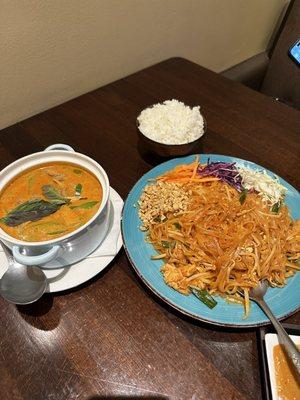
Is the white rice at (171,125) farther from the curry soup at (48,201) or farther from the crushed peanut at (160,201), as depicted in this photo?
the curry soup at (48,201)

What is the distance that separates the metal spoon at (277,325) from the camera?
30.5 inches

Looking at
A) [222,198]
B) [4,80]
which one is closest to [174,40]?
[4,80]

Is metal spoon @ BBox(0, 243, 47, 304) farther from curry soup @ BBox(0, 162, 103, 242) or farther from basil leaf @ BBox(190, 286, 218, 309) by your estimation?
basil leaf @ BBox(190, 286, 218, 309)

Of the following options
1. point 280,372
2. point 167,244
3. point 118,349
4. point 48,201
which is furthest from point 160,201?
point 280,372

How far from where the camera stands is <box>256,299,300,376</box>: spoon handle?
2.52ft

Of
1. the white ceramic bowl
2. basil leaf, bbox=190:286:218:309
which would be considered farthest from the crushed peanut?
basil leaf, bbox=190:286:218:309

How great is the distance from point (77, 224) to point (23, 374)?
40cm

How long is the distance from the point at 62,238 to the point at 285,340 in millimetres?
609

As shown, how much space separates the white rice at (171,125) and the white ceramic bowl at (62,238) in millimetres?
344

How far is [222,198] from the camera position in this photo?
3.74ft

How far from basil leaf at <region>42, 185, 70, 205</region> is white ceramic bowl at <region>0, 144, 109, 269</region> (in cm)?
10

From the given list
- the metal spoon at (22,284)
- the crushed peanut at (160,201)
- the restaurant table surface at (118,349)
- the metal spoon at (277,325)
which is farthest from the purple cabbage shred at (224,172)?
the metal spoon at (22,284)

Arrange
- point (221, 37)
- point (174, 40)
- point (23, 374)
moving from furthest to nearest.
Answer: point (221, 37)
point (174, 40)
point (23, 374)

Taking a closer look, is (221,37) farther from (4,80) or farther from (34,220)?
(34,220)
